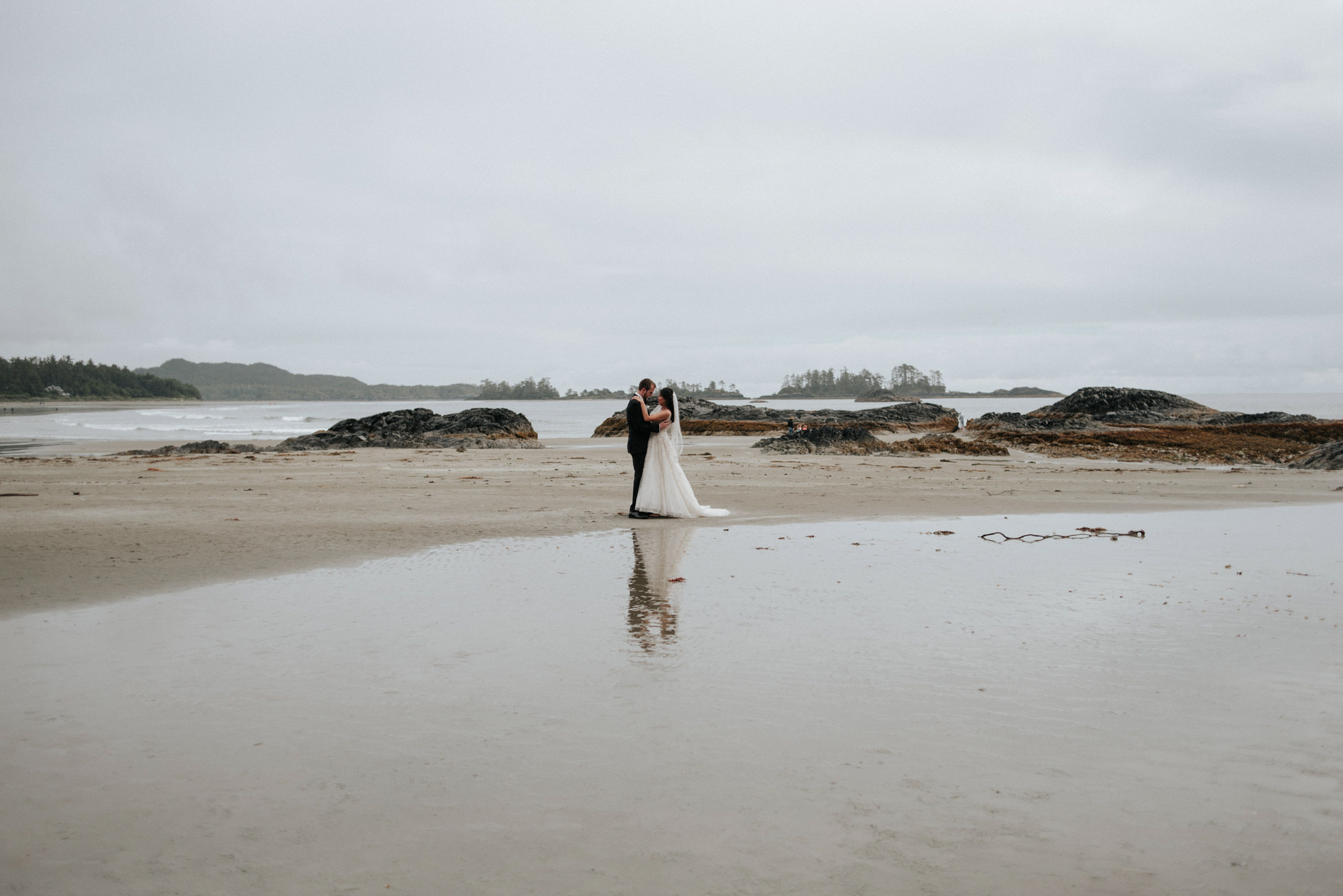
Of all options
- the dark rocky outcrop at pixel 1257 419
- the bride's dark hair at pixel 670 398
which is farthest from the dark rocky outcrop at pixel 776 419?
the bride's dark hair at pixel 670 398

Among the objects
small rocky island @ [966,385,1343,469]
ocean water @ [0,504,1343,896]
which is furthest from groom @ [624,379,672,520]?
small rocky island @ [966,385,1343,469]

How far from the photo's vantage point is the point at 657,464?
38.9 ft

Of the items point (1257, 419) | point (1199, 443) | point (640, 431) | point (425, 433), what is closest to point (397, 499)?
point (640, 431)

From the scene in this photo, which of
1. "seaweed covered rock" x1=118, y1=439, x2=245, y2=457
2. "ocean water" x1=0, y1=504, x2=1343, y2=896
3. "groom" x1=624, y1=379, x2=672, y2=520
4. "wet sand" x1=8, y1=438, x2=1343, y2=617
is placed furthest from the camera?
"seaweed covered rock" x1=118, y1=439, x2=245, y2=457

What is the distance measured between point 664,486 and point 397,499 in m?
4.43

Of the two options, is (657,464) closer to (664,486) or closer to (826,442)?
(664,486)

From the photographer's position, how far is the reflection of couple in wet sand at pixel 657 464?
38.5 ft

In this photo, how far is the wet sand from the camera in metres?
7.85

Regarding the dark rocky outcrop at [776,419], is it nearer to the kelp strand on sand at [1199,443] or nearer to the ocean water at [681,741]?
the kelp strand on sand at [1199,443]

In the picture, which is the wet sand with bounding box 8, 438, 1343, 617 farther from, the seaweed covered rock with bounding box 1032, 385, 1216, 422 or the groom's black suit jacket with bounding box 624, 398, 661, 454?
the seaweed covered rock with bounding box 1032, 385, 1216, 422

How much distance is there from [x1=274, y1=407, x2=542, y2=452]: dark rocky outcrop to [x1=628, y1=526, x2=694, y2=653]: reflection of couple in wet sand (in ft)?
62.9


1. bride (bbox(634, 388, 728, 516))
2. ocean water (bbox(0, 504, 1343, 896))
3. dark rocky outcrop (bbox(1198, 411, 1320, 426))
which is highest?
dark rocky outcrop (bbox(1198, 411, 1320, 426))

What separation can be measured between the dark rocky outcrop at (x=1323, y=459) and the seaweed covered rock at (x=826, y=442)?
32.7 ft

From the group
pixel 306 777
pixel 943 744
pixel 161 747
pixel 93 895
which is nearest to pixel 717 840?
pixel 943 744
